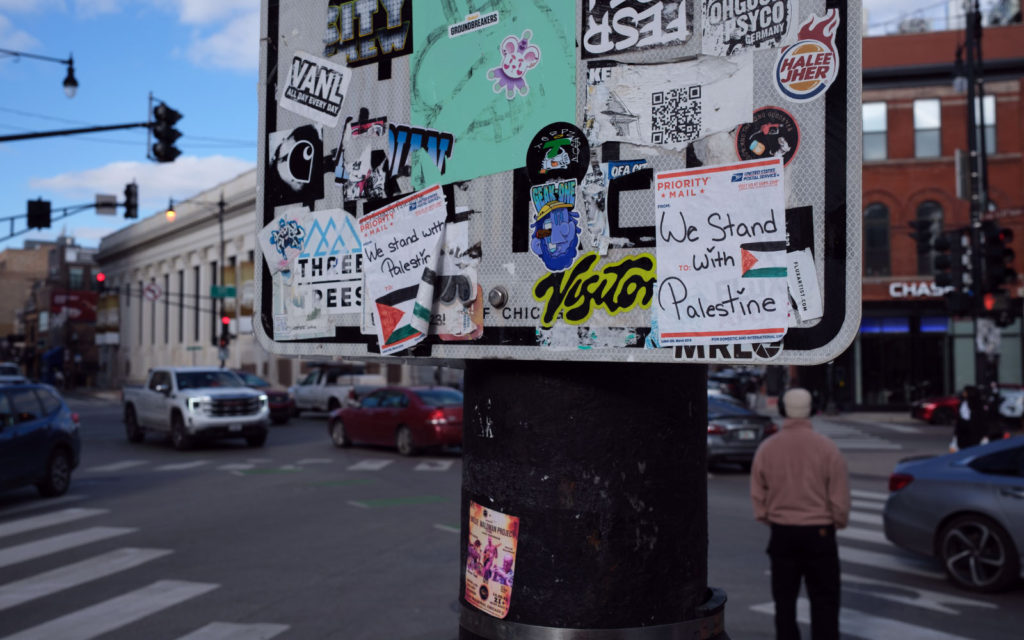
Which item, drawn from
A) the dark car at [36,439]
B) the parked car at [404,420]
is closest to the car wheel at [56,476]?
the dark car at [36,439]

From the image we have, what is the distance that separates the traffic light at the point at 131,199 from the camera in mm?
25891

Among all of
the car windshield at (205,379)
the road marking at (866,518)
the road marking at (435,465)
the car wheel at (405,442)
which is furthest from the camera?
the car windshield at (205,379)

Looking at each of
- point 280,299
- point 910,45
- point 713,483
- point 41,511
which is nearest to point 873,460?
point 713,483

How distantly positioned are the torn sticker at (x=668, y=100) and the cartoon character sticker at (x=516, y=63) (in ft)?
0.49

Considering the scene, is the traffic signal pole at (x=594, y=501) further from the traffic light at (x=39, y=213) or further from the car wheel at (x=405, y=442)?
the traffic light at (x=39, y=213)

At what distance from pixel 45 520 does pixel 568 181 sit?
11854 mm

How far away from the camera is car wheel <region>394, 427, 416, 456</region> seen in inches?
786

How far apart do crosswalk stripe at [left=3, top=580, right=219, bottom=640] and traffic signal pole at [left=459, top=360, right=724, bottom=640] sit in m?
5.67

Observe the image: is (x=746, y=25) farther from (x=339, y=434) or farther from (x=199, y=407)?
(x=199, y=407)

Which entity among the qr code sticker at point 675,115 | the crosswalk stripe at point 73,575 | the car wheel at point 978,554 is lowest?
the crosswalk stripe at point 73,575

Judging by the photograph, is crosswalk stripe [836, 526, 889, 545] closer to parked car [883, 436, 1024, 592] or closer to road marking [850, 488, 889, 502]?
parked car [883, 436, 1024, 592]

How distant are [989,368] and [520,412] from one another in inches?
745

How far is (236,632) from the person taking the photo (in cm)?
656

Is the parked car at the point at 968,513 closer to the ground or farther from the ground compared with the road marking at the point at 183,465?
farther from the ground
